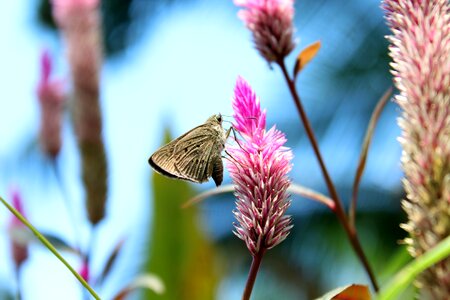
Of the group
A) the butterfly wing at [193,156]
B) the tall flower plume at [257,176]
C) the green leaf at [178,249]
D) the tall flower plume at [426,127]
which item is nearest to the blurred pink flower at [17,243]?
the green leaf at [178,249]

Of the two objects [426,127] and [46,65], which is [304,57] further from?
[46,65]

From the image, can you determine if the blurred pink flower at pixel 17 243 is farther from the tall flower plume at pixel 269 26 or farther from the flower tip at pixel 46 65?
the tall flower plume at pixel 269 26

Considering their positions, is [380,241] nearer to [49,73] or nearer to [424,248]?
[49,73]

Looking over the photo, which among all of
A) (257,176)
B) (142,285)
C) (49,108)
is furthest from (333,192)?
(49,108)

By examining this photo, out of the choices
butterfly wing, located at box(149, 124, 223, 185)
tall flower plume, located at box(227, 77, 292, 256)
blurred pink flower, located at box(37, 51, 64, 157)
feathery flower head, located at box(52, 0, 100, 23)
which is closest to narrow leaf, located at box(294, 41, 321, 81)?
butterfly wing, located at box(149, 124, 223, 185)

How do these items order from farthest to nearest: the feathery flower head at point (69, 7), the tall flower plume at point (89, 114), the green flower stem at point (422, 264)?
1. the feathery flower head at point (69, 7)
2. the tall flower plume at point (89, 114)
3. the green flower stem at point (422, 264)

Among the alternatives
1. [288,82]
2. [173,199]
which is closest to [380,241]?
[173,199]

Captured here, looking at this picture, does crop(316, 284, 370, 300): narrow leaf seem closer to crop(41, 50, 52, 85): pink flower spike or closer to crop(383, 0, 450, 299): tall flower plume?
crop(383, 0, 450, 299): tall flower plume
